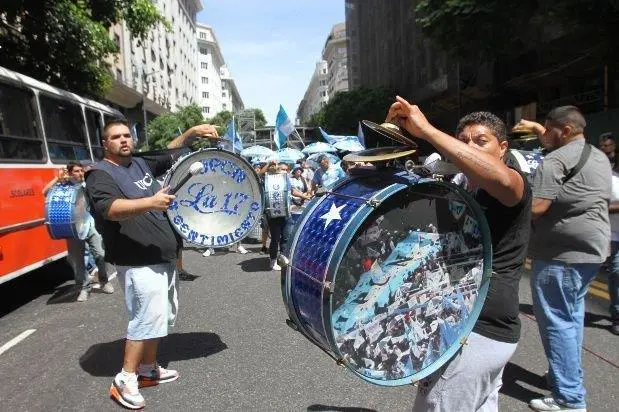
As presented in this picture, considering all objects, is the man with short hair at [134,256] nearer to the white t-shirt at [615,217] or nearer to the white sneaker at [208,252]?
the white t-shirt at [615,217]

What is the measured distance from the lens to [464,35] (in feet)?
45.6

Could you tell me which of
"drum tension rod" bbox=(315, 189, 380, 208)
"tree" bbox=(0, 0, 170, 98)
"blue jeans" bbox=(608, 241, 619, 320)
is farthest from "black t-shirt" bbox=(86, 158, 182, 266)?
"tree" bbox=(0, 0, 170, 98)

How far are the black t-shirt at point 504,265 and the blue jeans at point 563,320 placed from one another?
1.38 metres

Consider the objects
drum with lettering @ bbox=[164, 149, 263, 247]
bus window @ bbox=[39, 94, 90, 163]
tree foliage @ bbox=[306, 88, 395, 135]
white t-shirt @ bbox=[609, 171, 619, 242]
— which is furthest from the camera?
tree foliage @ bbox=[306, 88, 395, 135]

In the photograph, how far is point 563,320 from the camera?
10.9ft

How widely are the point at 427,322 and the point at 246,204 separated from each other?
2.59 m

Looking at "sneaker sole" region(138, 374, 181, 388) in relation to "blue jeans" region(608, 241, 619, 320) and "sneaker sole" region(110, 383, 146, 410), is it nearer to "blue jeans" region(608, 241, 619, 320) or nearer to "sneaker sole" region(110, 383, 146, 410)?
"sneaker sole" region(110, 383, 146, 410)

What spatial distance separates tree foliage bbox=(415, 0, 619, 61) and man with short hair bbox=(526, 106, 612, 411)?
354 inches

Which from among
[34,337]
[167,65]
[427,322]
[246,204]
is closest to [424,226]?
[427,322]

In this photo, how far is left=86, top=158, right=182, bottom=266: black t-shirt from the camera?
335 cm

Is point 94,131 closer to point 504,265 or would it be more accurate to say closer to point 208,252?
point 208,252

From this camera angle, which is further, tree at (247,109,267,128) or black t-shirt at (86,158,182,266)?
tree at (247,109,267,128)

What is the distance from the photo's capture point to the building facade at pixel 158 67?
34656 millimetres

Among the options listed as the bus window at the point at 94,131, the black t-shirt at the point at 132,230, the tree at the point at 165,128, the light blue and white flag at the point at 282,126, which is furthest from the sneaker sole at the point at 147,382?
the tree at the point at 165,128
